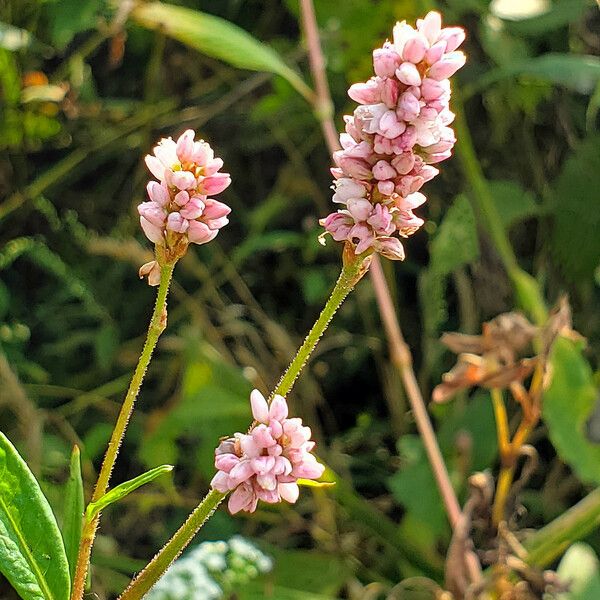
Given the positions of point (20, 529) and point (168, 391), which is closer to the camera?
point (20, 529)

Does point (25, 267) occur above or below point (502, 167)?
below

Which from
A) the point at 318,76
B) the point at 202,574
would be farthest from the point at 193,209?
the point at 318,76

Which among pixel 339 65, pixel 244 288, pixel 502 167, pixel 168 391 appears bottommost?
pixel 168 391

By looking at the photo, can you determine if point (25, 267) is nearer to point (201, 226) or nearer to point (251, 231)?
point (251, 231)

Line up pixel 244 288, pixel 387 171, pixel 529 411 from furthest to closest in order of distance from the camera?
pixel 244 288, pixel 529 411, pixel 387 171

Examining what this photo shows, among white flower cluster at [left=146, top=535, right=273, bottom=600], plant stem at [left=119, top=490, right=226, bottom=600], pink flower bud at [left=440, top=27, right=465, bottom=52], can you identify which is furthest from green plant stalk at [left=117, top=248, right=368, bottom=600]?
white flower cluster at [left=146, top=535, right=273, bottom=600]

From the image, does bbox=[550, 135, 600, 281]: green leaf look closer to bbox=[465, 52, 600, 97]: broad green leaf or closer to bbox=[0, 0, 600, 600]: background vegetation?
bbox=[0, 0, 600, 600]: background vegetation

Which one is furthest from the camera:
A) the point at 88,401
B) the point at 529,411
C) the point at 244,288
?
the point at 244,288

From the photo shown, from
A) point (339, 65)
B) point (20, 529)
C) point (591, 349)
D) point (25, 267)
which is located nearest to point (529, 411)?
point (591, 349)
